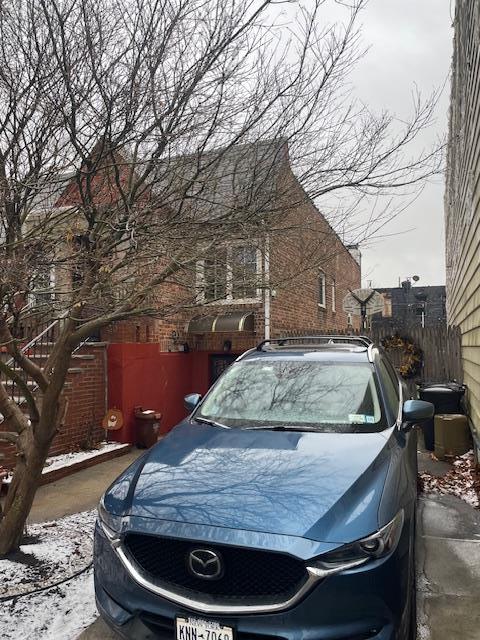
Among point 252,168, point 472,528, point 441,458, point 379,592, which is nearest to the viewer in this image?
point 379,592

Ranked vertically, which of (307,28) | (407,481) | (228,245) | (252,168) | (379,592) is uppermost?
(307,28)

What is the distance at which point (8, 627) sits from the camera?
10.00 ft

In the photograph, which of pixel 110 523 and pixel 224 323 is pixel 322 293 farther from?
pixel 110 523

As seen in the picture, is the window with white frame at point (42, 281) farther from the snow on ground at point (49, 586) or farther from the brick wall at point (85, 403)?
the brick wall at point (85, 403)

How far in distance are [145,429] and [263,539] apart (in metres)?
6.41

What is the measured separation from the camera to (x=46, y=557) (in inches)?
155

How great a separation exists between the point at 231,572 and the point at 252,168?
357 centimetres

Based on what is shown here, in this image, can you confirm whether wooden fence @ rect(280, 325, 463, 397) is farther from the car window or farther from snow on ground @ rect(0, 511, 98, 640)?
snow on ground @ rect(0, 511, 98, 640)

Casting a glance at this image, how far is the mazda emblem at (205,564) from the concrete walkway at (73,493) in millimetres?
3206

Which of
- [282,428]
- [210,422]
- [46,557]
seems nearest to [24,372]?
[46,557]

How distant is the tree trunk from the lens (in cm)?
393

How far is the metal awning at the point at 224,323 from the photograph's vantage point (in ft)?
32.2

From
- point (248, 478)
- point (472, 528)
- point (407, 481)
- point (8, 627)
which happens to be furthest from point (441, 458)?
point (8, 627)

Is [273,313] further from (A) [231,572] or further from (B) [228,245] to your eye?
(A) [231,572]
